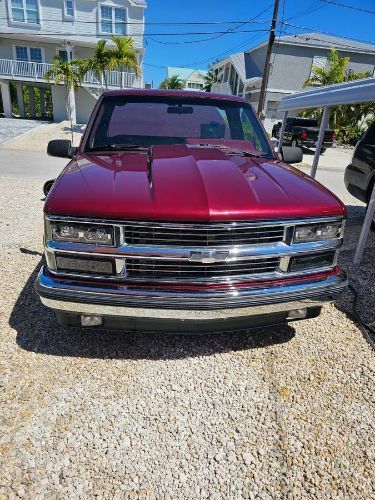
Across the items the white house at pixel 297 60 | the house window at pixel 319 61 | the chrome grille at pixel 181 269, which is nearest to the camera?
the chrome grille at pixel 181 269

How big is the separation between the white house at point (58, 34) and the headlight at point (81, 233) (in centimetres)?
2297

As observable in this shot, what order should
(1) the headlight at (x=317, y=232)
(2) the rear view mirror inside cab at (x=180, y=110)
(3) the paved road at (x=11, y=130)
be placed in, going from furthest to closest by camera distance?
(3) the paved road at (x=11, y=130) < (2) the rear view mirror inside cab at (x=180, y=110) < (1) the headlight at (x=317, y=232)

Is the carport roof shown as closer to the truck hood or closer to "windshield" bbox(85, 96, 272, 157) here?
"windshield" bbox(85, 96, 272, 157)

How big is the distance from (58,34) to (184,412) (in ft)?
88.0

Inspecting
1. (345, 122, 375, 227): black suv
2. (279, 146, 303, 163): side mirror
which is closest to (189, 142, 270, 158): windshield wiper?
(279, 146, 303, 163): side mirror

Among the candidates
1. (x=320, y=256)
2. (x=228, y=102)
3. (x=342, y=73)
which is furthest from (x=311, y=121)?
(x=320, y=256)

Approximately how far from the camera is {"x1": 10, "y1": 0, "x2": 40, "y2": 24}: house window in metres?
22.8

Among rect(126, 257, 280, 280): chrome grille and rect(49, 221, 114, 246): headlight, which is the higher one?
rect(49, 221, 114, 246): headlight

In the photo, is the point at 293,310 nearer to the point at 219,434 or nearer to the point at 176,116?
the point at 219,434

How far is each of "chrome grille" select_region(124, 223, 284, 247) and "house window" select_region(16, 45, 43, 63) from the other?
1081 inches

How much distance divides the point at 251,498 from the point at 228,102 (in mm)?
3425

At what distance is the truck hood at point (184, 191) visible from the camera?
6.89ft

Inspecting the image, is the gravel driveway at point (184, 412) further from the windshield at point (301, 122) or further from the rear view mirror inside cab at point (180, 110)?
the windshield at point (301, 122)

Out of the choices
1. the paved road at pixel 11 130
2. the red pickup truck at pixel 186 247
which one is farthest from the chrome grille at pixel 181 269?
the paved road at pixel 11 130
